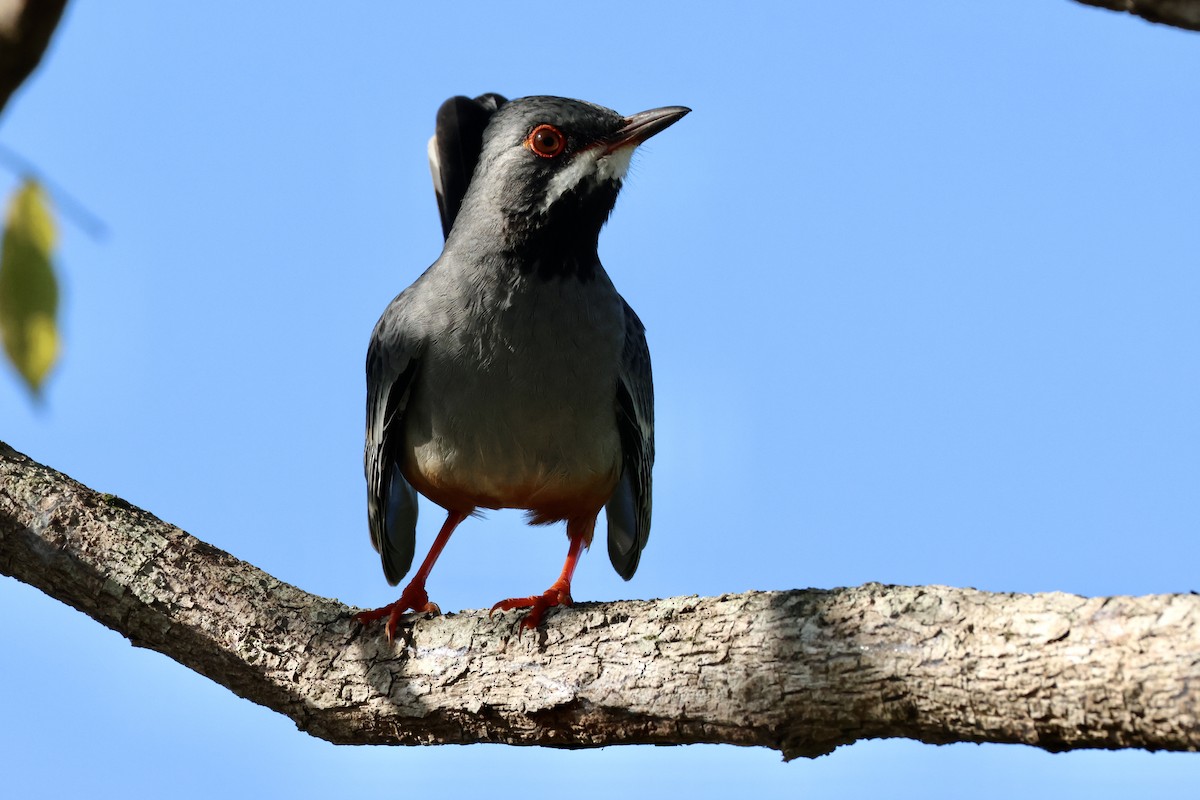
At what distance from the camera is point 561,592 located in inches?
215

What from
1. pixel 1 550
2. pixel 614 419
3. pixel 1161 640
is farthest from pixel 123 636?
pixel 1161 640

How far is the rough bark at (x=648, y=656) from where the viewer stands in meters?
3.56

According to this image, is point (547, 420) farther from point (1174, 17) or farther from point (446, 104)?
point (1174, 17)

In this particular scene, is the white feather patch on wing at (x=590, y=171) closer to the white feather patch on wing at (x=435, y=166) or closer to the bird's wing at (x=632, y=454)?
the bird's wing at (x=632, y=454)

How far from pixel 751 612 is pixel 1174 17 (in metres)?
2.49

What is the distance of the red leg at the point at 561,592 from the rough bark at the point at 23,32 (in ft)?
10.9

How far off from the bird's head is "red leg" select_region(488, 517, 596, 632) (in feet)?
4.82

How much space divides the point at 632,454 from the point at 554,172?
5.00ft

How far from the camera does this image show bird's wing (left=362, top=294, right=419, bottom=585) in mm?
5977

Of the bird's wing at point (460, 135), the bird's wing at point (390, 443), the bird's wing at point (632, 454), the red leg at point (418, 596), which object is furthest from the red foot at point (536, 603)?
the bird's wing at point (460, 135)

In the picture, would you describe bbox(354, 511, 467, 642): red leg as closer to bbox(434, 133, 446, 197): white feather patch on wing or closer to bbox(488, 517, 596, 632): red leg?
bbox(488, 517, 596, 632): red leg

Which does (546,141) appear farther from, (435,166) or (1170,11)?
(1170,11)

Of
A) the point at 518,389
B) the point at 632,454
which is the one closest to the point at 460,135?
the point at 518,389

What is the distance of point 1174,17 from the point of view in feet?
8.19
